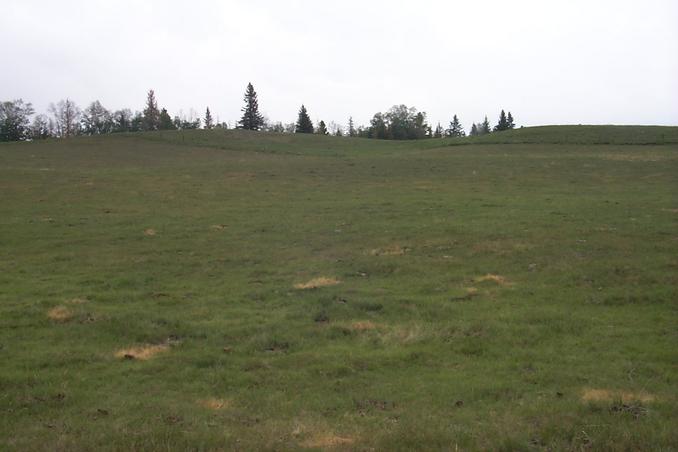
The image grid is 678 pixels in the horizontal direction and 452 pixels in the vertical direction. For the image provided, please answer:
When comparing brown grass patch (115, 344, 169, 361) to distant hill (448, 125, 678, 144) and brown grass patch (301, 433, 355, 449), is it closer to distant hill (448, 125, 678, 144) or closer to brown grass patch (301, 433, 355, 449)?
brown grass patch (301, 433, 355, 449)

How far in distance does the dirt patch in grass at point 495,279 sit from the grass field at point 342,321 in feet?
0.31

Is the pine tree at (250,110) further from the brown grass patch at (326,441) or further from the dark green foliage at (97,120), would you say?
the brown grass patch at (326,441)

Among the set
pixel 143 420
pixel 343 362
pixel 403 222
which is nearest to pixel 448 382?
pixel 343 362

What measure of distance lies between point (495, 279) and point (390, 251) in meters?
4.62

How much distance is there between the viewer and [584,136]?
61625 millimetres

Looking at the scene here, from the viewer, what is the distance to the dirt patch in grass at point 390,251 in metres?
18.9

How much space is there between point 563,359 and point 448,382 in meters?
2.24

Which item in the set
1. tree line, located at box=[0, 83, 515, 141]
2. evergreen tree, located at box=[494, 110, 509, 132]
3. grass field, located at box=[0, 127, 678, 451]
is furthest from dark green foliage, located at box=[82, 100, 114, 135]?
grass field, located at box=[0, 127, 678, 451]

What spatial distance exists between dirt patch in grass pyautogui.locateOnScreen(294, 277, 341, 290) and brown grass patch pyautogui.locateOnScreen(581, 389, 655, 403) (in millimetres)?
8175

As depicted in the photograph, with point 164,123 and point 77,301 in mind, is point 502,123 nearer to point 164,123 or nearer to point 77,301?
point 164,123

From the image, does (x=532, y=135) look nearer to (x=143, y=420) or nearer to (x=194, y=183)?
(x=194, y=183)

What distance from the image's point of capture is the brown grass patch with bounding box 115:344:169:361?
34.0 ft

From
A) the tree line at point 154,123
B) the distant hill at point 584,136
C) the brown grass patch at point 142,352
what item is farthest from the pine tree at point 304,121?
the brown grass patch at point 142,352

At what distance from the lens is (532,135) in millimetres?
67188
